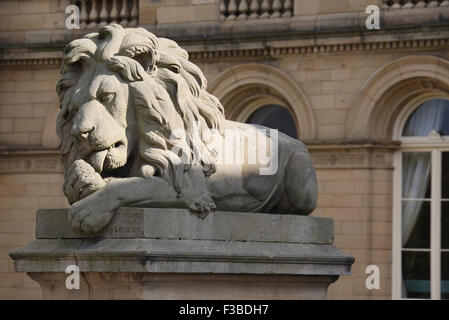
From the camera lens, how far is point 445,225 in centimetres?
2230

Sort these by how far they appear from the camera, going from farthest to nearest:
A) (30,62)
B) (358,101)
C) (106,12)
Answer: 1. (30,62)
2. (106,12)
3. (358,101)

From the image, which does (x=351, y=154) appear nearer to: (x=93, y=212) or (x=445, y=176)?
(x=445, y=176)

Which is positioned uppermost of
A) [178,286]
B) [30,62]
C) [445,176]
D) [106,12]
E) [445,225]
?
[106,12]

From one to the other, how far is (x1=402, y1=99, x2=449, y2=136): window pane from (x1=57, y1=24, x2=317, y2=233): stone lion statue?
12.5m

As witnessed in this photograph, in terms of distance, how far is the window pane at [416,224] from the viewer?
73.9 ft

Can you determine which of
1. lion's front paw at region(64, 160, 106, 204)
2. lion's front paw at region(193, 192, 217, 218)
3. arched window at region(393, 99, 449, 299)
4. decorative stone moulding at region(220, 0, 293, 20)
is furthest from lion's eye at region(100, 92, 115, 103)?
decorative stone moulding at region(220, 0, 293, 20)

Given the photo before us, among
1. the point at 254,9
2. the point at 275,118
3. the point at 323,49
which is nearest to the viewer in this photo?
the point at 323,49

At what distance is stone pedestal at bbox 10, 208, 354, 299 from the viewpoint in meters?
9.43

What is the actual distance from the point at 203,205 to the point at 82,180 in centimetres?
82

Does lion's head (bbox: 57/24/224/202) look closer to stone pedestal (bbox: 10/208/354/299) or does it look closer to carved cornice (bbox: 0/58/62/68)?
stone pedestal (bbox: 10/208/354/299)

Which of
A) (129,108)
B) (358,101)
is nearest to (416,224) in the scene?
Answer: (358,101)

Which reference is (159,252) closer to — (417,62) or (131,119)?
(131,119)

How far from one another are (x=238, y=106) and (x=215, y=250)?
47.0ft
